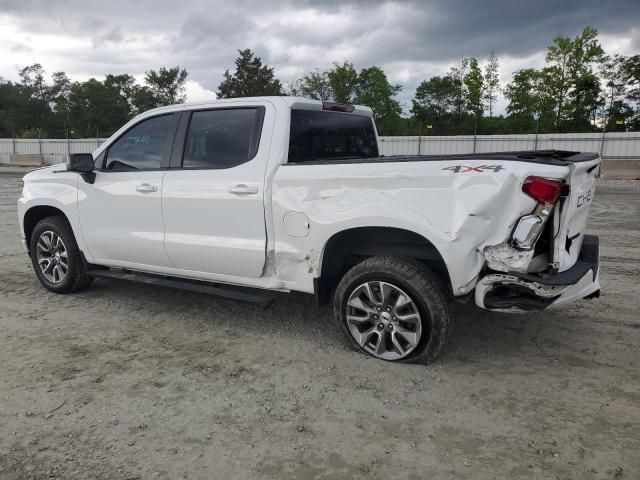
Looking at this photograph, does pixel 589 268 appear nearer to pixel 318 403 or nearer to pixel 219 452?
pixel 318 403

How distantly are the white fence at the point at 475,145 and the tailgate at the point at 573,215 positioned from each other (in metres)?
24.1

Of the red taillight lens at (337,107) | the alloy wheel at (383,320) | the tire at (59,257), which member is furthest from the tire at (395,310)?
the tire at (59,257)

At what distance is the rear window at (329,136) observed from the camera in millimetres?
4289

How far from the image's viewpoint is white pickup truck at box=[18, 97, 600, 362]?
328cm

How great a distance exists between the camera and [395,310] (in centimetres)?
371

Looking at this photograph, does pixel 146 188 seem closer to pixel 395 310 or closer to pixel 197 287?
pixel 197 287

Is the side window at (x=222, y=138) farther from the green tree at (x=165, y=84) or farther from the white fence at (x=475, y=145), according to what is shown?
the green tree at (x=165, y=84)

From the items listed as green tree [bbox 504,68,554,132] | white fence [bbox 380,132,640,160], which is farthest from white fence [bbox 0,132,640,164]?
green tree [bbox 504,68,554,132]

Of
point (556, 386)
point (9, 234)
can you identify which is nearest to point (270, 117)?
point (556, 386)

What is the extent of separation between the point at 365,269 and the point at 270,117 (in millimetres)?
1426

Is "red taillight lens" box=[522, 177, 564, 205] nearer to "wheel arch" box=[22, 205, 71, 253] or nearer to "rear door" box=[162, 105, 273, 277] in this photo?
"rear door" box=[162, 105, 273, 277]

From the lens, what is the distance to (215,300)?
5.34 meters

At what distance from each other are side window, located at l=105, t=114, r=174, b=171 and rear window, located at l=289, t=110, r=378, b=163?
1.18 meters

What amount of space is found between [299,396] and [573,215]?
215 cm
